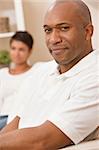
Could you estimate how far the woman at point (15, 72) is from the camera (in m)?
2.22

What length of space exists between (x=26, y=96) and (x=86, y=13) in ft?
1.47

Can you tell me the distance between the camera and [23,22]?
8.50 ft

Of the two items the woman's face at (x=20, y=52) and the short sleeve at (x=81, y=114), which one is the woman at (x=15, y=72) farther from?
the short sleeve at (x=81, y=114)

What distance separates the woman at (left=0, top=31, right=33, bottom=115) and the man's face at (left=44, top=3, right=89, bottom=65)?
112cm

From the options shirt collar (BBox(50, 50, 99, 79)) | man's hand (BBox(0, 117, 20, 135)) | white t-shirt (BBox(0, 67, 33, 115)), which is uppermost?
shirt collar (BBox(50, 50, 99, 79))

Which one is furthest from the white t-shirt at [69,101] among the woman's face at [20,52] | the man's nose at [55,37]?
the woman's face at [20,52]

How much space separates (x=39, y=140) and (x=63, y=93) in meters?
0.20

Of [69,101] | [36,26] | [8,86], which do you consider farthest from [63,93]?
[36,26]

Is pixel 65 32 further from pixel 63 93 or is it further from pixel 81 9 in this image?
pixel 63 93

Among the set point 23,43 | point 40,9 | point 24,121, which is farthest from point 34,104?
point 40,9

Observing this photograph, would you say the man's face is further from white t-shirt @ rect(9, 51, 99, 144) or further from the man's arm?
the man's arm

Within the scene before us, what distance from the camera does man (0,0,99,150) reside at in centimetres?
97

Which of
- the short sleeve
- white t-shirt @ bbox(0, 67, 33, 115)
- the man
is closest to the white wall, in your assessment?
white t-shirt @ bbox(0, 67, 33, 115)

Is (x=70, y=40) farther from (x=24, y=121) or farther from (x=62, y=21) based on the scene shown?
(x=24, y=121)
